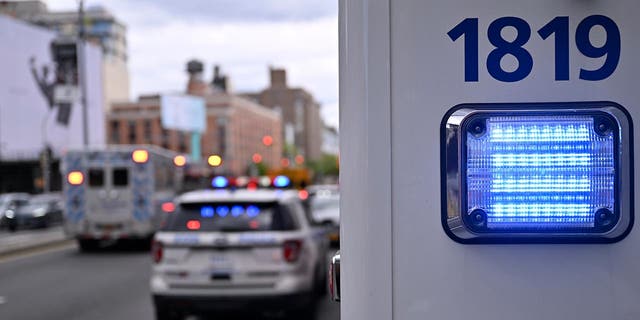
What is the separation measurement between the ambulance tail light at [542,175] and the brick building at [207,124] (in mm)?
97004

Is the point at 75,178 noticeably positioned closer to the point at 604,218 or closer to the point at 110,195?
the point at 110,195

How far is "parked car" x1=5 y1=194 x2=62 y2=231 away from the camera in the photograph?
94.7ft

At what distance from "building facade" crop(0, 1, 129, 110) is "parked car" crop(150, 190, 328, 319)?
75.9 m

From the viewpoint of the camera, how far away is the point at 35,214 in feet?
97.2

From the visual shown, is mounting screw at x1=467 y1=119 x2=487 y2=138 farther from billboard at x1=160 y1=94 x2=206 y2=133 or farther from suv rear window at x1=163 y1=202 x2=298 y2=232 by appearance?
billboard at x1=160 y1=94 x2=206 y2=133

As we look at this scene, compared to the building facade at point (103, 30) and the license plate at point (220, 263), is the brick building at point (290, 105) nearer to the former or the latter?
the building facade at point (103, 30)

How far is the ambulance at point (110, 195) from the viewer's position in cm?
1831

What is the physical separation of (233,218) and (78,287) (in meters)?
5.53

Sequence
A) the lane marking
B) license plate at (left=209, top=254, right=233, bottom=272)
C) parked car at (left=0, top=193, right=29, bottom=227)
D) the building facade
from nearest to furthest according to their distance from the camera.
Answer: license plate at (left=209, top=254, right=233, bottom=272), the lane marking, parked car at (left=0, top=193, right=29, bottom=227), the building facade

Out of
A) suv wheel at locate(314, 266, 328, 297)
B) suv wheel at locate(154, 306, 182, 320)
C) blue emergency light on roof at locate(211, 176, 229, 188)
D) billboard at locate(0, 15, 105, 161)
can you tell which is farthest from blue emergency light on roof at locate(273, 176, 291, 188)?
billboard at locate(0, 15, 105, 161)

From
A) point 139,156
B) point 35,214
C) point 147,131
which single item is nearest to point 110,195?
point 139,156

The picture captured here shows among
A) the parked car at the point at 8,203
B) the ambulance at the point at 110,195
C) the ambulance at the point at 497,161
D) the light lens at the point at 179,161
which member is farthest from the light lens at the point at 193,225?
the parked car at the point at 8,203

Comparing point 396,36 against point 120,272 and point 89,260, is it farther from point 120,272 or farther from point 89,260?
point 89,260

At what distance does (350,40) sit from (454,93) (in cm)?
28
